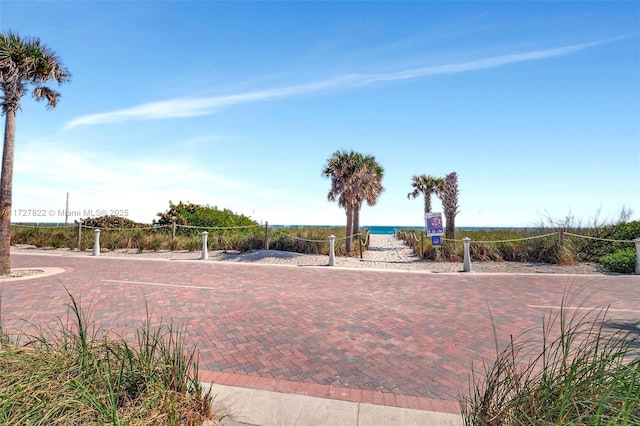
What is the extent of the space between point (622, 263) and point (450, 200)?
10381 millimetres

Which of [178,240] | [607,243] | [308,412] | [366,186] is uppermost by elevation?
[366,186]

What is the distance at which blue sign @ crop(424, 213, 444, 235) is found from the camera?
14719mm

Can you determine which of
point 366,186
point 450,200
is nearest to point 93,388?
point 366,186

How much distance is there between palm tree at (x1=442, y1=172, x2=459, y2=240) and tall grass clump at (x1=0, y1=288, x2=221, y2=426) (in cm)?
2027

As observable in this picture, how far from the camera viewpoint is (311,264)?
14.3 m

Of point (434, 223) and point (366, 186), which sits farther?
point (366, 186)

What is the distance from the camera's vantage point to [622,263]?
1171 cm

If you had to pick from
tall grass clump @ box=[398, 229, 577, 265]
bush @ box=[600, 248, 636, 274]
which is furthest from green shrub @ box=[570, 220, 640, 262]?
bush @ box=[600, 248, 636, 274]

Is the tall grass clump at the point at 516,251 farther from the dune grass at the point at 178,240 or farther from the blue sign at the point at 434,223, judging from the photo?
the dune grass at the point at 178,240

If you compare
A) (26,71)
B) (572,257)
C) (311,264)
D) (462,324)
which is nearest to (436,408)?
(462,324)

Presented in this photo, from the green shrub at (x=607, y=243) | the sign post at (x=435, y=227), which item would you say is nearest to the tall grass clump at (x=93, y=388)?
the sign post at (x=435, y=227)

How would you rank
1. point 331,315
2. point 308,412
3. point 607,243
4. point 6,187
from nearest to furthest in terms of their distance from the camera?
point 308,412, point 331,315, point 6,187, point 607,243

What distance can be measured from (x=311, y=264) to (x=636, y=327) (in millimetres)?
10512

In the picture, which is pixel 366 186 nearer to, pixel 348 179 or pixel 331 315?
pixel 348 179
